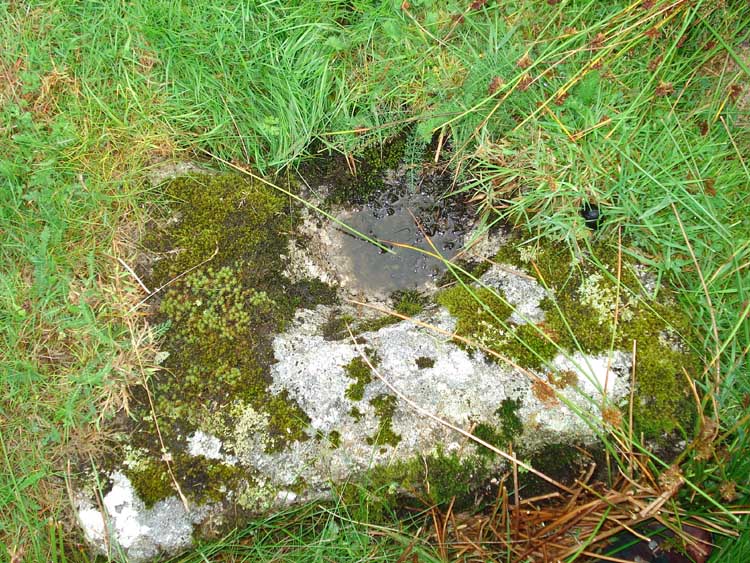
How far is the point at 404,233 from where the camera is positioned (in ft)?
9.33

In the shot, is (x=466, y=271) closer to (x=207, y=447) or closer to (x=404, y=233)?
(x=404, y=233)

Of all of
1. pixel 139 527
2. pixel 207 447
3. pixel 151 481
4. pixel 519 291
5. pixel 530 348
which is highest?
pixel 519 291

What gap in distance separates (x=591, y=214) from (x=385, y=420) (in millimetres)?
1573

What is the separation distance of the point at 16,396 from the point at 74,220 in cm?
99

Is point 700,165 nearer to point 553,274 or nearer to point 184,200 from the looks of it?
point 553,274

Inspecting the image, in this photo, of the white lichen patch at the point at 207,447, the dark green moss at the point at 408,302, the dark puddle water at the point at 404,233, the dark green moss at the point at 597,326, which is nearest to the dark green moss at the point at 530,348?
the dark green moss at the point at 597,326

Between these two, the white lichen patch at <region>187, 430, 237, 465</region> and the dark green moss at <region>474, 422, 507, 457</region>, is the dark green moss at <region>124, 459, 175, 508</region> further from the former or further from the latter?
the dark green moss at <region>474, 422, 507, 457</region>

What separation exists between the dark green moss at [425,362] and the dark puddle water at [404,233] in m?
0.57

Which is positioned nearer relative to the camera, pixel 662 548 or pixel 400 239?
pixel 662 548

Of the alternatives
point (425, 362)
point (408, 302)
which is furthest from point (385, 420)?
point (408, 302)

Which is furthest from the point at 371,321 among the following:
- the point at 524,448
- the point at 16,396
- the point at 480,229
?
the point at 16,396

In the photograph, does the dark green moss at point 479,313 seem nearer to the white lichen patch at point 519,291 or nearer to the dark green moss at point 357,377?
the white lichen patch at point 519,291

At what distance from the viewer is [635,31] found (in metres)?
2.48

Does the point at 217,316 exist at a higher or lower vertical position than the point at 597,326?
lower
